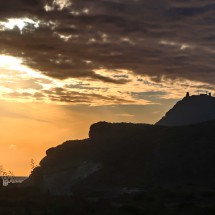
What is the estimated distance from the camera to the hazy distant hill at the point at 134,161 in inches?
4943

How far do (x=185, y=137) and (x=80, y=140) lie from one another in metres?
Result: 43.4

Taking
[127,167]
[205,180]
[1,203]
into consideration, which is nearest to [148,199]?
[1,203]

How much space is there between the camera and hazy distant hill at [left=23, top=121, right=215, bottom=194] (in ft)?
412

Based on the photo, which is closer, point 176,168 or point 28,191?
point 28,191

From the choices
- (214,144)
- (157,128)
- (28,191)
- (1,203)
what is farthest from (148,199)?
(157,128)

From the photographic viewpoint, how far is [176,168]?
427 feet

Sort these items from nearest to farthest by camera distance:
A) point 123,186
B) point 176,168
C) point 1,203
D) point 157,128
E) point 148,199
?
point 1,203, point 148,199, point 123,186, point 176,168, point 157,128

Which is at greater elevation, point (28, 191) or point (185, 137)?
point (185, 137)

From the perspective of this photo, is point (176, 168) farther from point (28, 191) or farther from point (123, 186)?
point (28, 191)

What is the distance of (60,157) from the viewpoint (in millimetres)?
162125

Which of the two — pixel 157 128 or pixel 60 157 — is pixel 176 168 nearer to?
pixel 157 128

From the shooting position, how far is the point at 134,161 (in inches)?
5399

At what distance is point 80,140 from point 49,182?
36814 mm

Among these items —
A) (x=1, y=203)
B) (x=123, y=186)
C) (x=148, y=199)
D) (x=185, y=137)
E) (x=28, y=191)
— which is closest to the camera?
(x=1, y=203)
